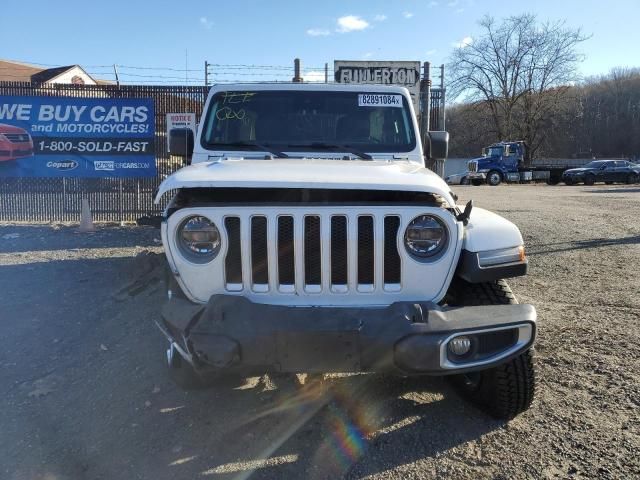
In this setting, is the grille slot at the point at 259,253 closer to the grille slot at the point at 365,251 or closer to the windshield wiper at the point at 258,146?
the grille slot at the point at 365,251

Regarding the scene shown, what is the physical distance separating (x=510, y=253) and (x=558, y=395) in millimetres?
1180

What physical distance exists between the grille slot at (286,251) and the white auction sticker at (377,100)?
1.89 metres

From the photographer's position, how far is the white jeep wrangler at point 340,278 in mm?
2465

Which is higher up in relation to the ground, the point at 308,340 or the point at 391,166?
the point at 391,166

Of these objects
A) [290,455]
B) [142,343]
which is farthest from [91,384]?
[290,455]

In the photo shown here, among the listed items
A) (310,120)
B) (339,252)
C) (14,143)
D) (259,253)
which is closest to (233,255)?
(259,253)

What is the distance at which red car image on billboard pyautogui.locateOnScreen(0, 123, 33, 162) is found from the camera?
986 cm

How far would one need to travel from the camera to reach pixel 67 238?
920 centimetres

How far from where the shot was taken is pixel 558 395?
3475mm

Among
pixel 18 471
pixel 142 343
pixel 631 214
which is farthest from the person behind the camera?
pixel 631 214

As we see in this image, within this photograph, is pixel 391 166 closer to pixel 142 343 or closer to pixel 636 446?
pixel 636 446

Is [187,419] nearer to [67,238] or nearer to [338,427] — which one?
[338,427]

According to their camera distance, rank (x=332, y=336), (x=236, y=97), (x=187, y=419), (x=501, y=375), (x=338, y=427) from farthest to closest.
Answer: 1. (x=236, y=97)
2. (x=187, y=419)
3. (x=338, y=427)
4. (x=501, y=375)
5. (x=332, y=336)

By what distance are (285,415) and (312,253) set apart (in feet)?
3.77
